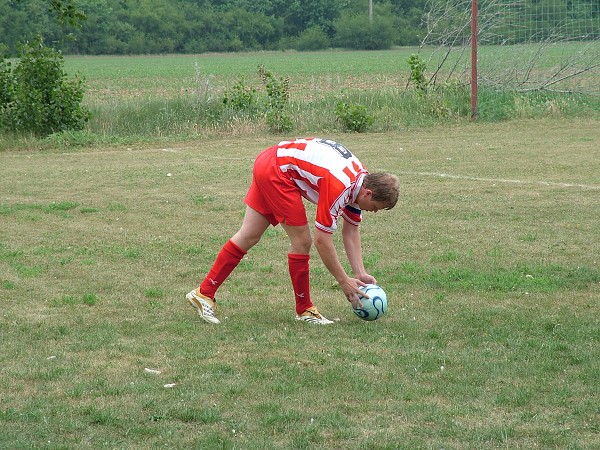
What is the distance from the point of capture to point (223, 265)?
6.88 meters

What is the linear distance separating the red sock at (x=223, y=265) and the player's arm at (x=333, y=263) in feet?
2.70

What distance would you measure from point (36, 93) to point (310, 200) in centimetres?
1496

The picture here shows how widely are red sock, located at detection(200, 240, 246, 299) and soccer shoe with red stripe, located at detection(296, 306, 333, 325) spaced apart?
25.1 inches

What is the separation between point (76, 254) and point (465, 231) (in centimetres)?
421

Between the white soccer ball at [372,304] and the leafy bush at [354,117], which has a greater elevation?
the white soccer ball at [372,304]

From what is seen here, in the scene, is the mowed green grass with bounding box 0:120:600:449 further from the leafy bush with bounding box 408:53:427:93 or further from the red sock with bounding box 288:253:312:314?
the leafy bush with bounding box 408:53:427:93

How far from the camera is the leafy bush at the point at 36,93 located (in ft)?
65.8

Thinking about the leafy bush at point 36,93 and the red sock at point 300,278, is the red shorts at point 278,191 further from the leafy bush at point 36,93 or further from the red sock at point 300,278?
the leafy bush at point 36,93

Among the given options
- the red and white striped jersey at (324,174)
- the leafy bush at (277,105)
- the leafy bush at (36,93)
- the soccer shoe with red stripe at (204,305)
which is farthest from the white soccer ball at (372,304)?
the leafy bush at (36,93)

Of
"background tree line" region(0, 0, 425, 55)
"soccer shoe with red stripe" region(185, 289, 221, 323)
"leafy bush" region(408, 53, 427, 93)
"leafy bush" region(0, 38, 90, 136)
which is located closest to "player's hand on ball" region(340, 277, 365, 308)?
"soccer shoe with red stripe" region(185, 289, 221, 323)

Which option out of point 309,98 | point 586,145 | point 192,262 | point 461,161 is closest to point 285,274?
point 192,262

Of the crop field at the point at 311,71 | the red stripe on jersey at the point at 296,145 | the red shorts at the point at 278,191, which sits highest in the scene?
the red stripe on jersey at the point at 296,145

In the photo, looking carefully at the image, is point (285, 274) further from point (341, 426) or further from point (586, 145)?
point (586, 145)

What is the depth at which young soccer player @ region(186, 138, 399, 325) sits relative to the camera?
610 centimetres
